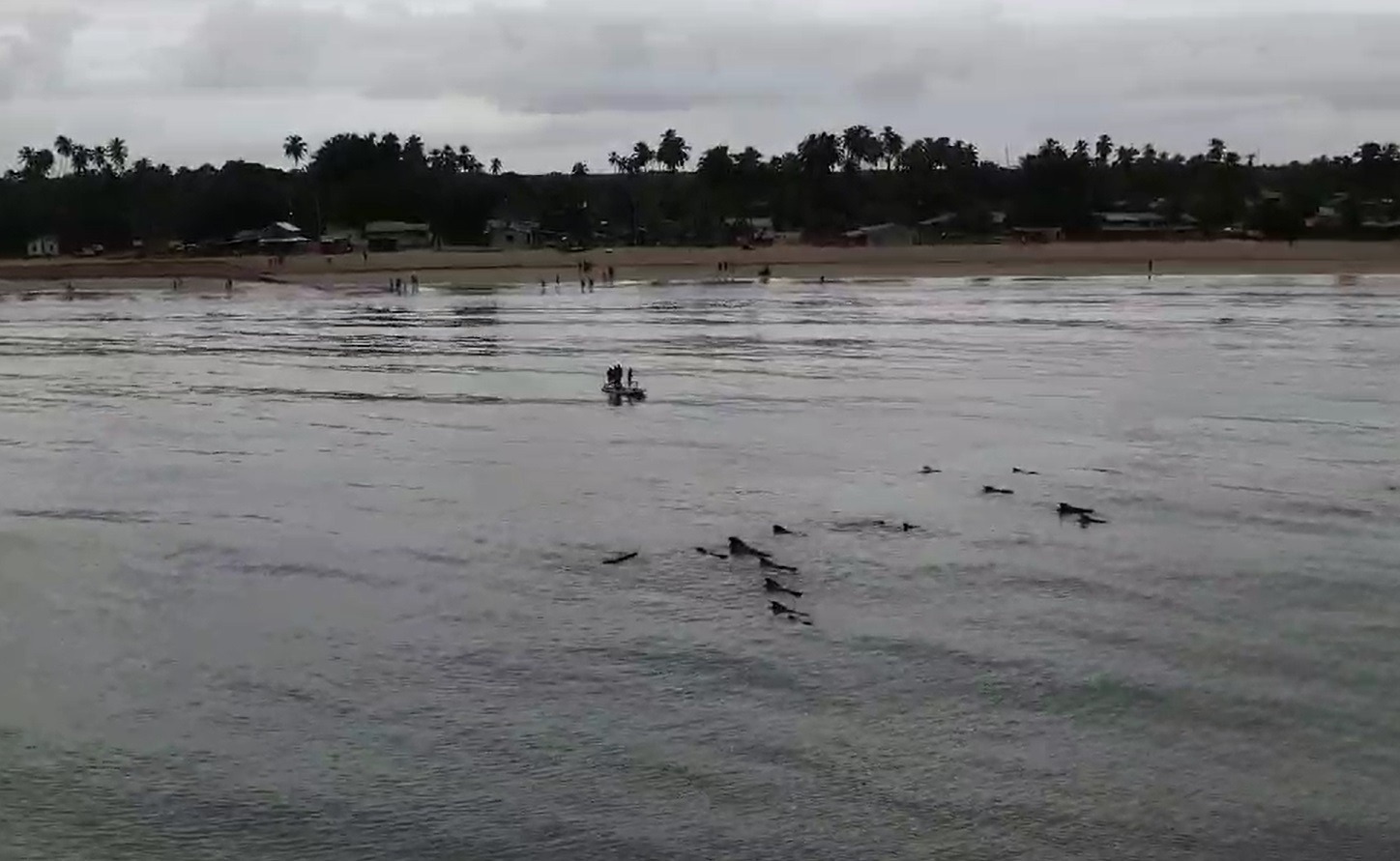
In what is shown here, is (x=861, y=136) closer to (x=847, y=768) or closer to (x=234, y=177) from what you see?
(x=234, y=177)

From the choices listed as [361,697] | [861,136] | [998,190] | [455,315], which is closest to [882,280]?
[455,315]

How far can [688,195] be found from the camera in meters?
148

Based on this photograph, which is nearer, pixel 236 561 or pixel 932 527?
pixel 236 561

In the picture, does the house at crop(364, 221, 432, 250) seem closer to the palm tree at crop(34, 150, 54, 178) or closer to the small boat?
the palm tree at crop(34, 150, 54, 178)

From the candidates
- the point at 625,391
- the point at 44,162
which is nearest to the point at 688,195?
the point at 44,162

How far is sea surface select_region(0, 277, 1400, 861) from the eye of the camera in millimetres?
12117

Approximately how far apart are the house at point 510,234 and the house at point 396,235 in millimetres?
5896

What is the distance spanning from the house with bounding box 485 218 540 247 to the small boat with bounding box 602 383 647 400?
314 feet

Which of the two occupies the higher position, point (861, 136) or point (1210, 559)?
point (861, 136)

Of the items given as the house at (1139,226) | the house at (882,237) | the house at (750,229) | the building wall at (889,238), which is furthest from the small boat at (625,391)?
the house at (1139,226)

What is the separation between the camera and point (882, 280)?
98.6m

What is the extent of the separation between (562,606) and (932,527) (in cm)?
661

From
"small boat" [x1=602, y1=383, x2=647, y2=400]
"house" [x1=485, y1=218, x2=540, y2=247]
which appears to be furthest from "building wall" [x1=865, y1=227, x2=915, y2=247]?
"small boat" [x1=602, y1=383, x2=647, y2=400]

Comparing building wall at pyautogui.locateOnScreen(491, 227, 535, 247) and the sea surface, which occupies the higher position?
building wall at pyautogui.locateOnScreen(491, 227, 535, 247)
